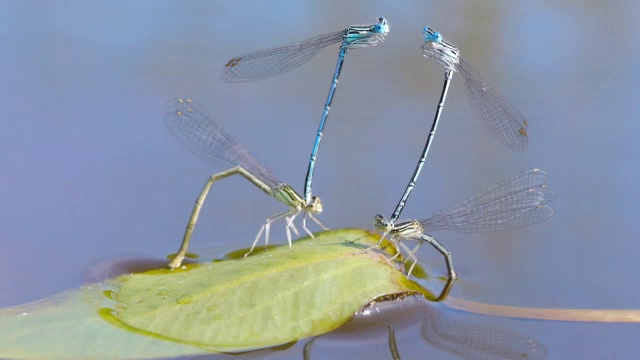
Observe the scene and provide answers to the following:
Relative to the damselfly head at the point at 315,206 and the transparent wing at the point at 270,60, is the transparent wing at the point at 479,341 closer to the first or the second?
the damselfly head at the point at 315,206

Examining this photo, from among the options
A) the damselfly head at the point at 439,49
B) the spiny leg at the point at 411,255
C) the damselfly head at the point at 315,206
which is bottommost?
the spiny leg at the point at 411,255

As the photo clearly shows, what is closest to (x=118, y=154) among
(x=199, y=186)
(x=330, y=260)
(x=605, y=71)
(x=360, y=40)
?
(x=199, y=186)

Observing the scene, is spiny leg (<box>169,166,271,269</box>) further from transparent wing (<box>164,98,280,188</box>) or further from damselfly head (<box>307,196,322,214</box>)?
damselfly head (<box>307,196,322,214</box>)

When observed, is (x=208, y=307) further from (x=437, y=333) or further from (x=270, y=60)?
(x=270, y=60)

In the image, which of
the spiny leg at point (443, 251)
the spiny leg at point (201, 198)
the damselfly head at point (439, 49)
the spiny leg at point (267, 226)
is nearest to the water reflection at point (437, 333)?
the spiny leg at point (443, 251)

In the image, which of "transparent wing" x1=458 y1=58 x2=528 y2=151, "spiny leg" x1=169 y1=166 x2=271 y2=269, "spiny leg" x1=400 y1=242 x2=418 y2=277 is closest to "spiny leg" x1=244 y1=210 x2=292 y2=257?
"spiny leg" x1=169 y1=166 x2=271 y2=269

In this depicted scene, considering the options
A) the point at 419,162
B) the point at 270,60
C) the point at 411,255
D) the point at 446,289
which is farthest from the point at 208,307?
the point at 270,60

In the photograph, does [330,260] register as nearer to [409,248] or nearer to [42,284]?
[409,248]
